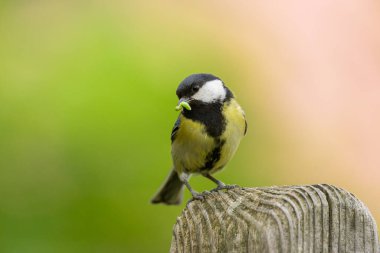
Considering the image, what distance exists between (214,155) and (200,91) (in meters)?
0.33

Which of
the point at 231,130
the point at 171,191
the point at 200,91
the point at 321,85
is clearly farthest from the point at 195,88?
the point at 321,85

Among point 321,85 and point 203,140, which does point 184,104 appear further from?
point 321,85

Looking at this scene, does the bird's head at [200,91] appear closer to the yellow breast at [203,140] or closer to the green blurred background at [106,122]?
the yellow breast at [203,140]

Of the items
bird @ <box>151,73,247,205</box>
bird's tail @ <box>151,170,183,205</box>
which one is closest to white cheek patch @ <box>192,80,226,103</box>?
bird @ <box>151,73,247,205</box>

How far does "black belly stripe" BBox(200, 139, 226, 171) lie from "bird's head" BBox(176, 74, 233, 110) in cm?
21

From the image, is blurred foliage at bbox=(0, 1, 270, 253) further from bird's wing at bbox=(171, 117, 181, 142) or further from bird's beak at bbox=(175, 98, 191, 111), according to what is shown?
bird's beak at bbox=(175, 98, 191, 111)

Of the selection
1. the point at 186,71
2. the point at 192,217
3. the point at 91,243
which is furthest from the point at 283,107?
the point at 192,217

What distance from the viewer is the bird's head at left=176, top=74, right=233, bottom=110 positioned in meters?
3.22

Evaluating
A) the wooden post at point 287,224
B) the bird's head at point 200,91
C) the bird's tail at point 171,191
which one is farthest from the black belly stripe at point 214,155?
the wooden post at point 287,224

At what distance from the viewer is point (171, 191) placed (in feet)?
12.3

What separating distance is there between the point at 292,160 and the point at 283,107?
0.30 metres

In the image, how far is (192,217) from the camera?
1.64 metres

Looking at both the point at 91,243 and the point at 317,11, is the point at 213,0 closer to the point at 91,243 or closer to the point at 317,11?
the point at 317,11

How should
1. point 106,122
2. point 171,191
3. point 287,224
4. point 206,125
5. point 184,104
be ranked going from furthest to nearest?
point 171,191, point 106,122, point 206,125, point 184,104, point 287,224
